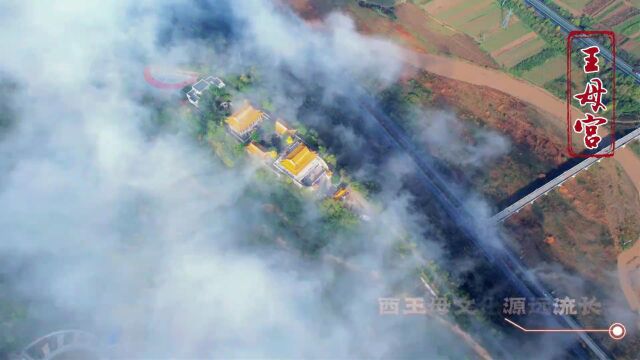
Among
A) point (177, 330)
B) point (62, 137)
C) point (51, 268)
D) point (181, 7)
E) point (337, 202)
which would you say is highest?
point (181, 7)

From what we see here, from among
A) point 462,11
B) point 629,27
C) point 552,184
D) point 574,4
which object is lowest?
point 552,184

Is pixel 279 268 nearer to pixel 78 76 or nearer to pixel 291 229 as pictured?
pixel 291 229

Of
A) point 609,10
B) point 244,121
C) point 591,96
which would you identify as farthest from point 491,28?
point 244,121

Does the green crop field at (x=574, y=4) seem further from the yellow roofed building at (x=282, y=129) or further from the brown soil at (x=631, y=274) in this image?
the yellow roofed building at (x=282, y=129)

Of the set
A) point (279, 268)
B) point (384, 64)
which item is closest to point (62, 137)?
point (279, 268)

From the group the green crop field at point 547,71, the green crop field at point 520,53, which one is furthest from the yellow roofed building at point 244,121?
the green crop field at point 547,71

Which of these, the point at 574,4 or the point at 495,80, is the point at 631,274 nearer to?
the point at 495,80
